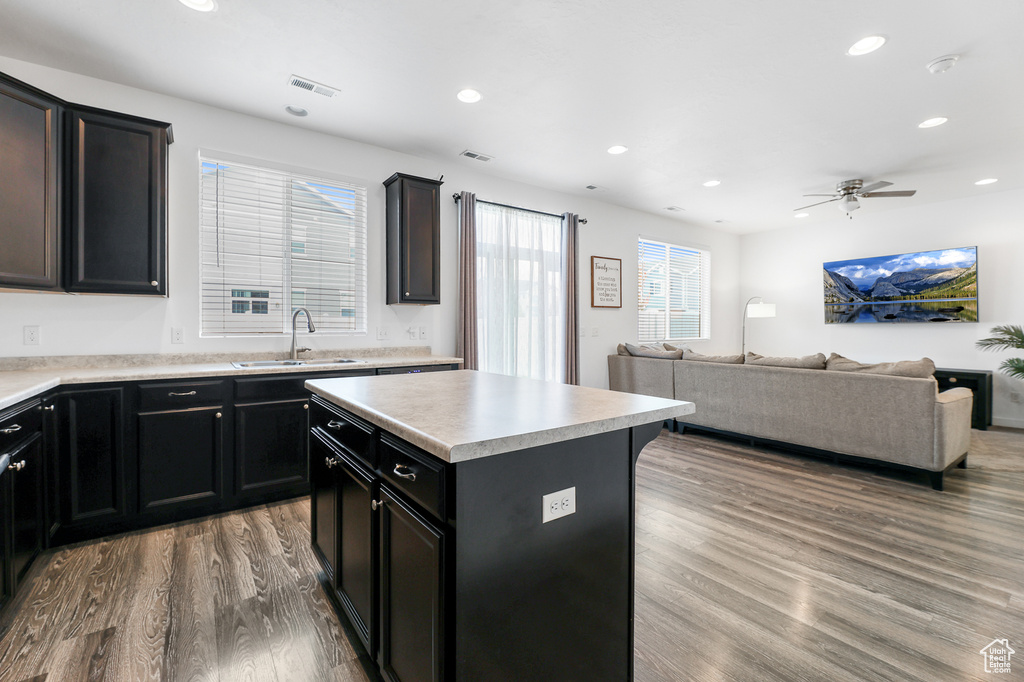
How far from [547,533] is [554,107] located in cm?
305

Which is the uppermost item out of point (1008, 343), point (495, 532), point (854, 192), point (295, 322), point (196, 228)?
point (854, 192)

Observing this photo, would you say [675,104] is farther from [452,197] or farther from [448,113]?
[452,197]

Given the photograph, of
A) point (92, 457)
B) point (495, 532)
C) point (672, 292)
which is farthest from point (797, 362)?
point (92, 457)

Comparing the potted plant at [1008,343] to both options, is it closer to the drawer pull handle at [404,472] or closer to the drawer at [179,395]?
the drawer pull handle at [404,472]

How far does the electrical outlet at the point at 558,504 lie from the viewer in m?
1.20

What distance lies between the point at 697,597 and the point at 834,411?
2628 millimetres

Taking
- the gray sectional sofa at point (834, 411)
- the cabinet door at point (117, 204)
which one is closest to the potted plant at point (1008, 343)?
the gray sectional sofa at point (834, 411)

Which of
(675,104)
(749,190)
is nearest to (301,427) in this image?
(675,104)

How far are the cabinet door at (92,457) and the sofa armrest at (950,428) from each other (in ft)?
17.1

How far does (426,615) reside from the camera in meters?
1.16

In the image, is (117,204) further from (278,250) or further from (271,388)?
(271,388)

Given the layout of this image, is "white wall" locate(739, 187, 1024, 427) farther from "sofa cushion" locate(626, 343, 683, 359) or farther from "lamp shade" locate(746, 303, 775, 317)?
"sofa cushion" locate(626, 343, 683, 359)

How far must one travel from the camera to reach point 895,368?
3.51 meters

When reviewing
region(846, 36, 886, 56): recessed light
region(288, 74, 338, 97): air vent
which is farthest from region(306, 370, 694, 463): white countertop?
region(846, 36, 886, 56): recessed light
